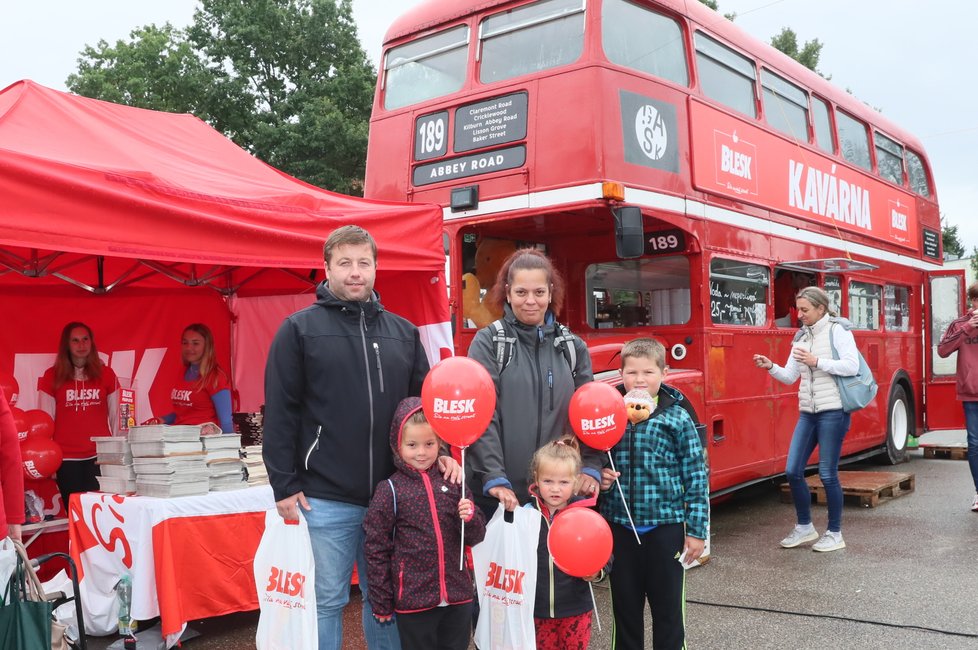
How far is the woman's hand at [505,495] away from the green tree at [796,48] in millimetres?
28078

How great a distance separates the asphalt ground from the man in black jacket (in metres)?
1.45

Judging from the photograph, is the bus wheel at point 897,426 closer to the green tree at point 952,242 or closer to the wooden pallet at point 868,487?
the wooden pallet at point 868,487

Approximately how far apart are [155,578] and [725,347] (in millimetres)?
4603

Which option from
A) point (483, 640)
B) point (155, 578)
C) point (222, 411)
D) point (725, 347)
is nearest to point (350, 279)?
point (483, 640)

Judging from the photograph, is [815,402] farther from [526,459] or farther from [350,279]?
[350,279]


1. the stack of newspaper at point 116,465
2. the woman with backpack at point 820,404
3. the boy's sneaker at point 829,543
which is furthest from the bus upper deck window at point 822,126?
the stack of newspaper at point 116,465

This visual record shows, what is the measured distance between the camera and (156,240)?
3834 mm

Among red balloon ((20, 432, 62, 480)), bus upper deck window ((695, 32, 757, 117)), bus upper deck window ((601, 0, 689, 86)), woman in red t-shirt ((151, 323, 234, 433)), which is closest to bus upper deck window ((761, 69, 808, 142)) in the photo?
bus upper deck window ((695, 32, 757, 117))

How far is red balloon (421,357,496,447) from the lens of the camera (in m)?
2.78

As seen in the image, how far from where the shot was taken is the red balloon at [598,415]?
2.99m

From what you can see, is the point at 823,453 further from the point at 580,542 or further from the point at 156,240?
the point at 156,240

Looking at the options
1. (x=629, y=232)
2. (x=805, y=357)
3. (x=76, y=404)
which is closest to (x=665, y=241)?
(x=629, y=232)

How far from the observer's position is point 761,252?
738 centimetres

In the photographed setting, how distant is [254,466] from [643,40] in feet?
13.9
